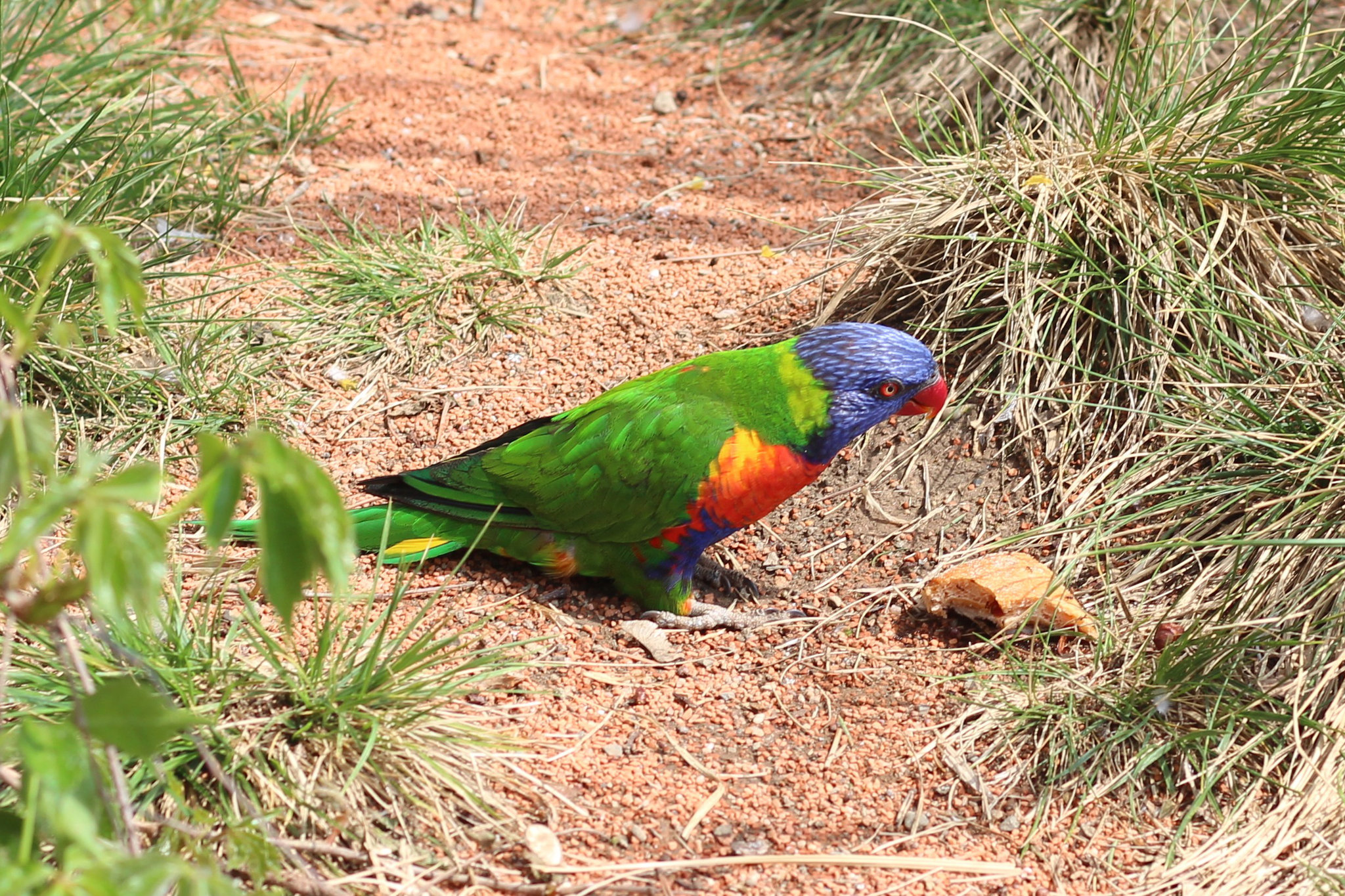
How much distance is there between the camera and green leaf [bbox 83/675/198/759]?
1380 mm

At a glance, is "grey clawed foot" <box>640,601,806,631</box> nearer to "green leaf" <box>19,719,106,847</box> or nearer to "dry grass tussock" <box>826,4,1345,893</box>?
"dry grass tussock" <box>826,4,1345,893</box>

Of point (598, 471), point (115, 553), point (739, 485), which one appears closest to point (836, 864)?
point (739, 485)

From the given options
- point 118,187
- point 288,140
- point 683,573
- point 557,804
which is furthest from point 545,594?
point 288,140

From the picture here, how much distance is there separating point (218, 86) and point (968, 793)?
436 centimetres

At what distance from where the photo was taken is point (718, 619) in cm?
313

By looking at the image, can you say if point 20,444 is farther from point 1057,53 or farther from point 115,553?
point 1057,53

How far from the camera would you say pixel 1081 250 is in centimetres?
331

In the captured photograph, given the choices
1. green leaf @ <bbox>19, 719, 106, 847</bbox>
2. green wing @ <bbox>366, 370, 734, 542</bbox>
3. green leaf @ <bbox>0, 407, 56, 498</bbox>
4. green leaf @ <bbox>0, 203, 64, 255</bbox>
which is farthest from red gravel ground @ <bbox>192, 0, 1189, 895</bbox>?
green leaf @ <bbox>0, 203, 64, 255</bbox>

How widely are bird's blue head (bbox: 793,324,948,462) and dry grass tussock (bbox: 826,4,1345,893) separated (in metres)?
0.33

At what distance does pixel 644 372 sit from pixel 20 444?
2.59m

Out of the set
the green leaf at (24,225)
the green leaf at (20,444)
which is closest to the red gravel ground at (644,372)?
the green leaf at (20,444)

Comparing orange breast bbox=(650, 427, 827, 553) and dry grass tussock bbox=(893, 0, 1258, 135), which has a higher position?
dry grass tussock bbox=(893, 0, 1258, 135)

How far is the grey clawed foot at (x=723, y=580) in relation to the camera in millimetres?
3328

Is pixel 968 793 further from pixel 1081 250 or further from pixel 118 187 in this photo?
pixel 118 187
